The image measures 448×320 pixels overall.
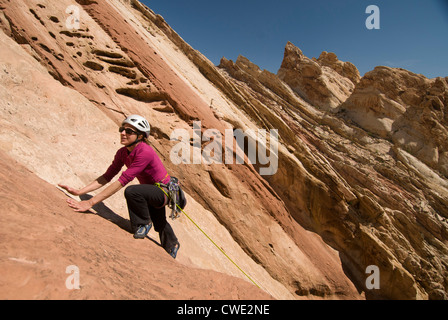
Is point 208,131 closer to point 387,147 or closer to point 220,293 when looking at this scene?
point 220,293

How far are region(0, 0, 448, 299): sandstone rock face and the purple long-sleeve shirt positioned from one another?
801 millimetres

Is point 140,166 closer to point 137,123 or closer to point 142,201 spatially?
point 142,201

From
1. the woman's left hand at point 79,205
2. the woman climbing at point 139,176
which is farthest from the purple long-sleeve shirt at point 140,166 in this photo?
the woman's left hand at point 79,205

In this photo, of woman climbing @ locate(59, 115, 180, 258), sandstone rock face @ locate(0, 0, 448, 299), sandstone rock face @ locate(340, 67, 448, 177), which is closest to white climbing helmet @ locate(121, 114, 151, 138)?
woman climbing @ locate(59, 115, 180, 258)

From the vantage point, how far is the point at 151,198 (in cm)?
380

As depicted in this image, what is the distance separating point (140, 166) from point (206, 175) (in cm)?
520

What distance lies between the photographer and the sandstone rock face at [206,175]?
11.3ft

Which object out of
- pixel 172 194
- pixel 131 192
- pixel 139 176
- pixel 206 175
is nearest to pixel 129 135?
pixel 139 176

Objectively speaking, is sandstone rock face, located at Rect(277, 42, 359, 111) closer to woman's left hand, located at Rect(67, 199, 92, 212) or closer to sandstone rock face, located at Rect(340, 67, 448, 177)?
sandstone rock face, located at Rect(340, 67, 448, 177)

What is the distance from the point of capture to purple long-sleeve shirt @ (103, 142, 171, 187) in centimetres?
354

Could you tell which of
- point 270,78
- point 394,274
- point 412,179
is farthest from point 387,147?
point 270,78

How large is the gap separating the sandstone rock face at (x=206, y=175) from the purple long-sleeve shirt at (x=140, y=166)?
801 millimetres

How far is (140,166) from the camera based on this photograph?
3570 mm

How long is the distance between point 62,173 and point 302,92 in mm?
30473
